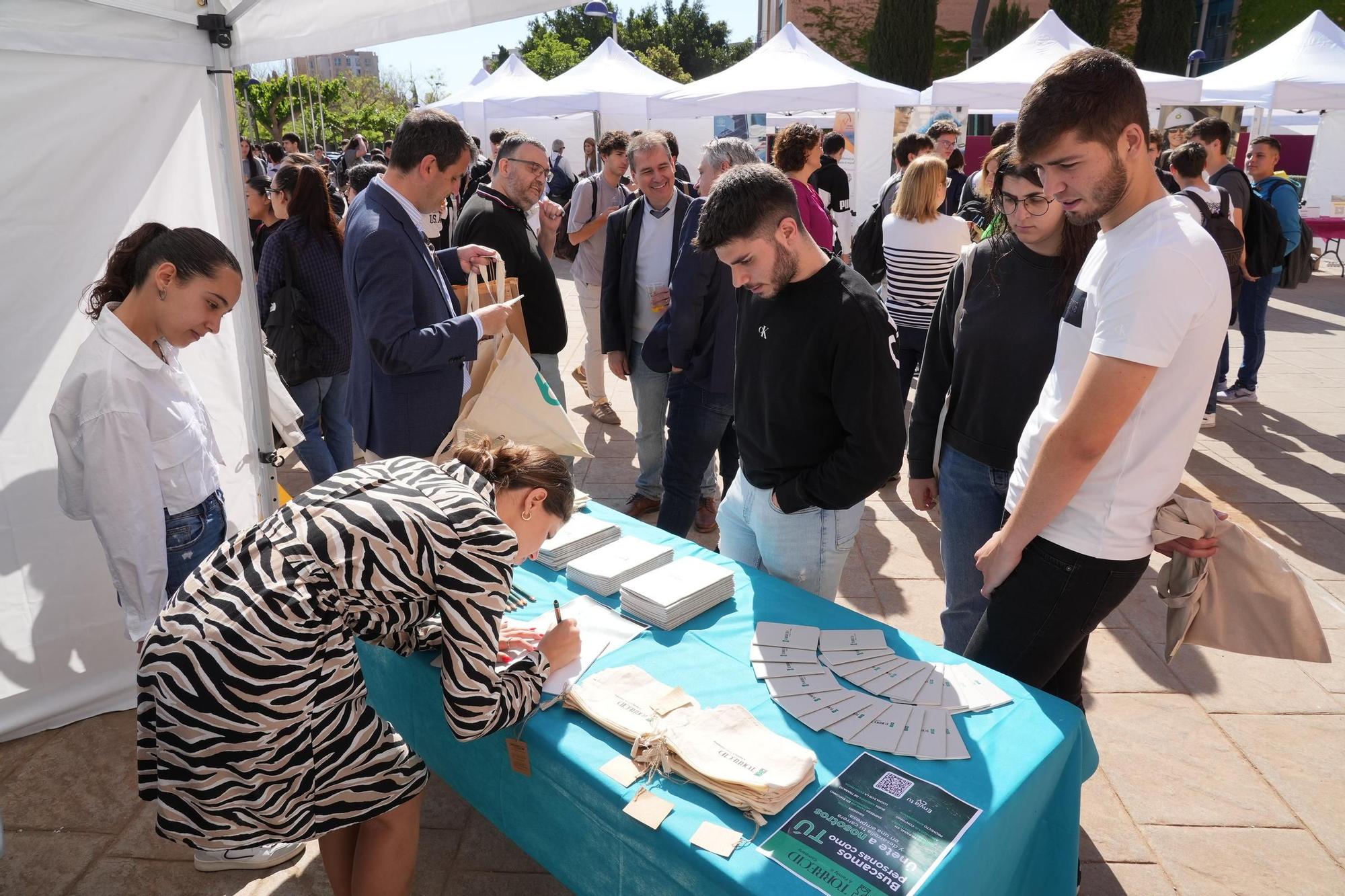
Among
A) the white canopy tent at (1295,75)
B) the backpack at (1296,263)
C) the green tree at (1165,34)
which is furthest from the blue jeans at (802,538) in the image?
the green tree at (1165,34)

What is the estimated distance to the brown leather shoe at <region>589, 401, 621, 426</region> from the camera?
5877 mm

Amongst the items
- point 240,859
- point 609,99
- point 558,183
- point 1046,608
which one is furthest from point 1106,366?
point 558,183

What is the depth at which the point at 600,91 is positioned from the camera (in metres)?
10.9

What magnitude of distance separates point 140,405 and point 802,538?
1736 millimetres

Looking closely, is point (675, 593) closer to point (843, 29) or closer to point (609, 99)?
point (609, 99)

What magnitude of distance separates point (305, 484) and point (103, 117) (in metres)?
2.66

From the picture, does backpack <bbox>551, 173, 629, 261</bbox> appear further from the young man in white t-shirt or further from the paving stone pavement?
the young man in white t-shirt

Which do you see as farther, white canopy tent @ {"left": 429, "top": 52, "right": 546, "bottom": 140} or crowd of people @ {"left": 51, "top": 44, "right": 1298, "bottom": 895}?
white canopy tent @ {"left": 429, "top": 52, "right": 546, "bottom": 140}

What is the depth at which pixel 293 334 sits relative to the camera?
3809 mm

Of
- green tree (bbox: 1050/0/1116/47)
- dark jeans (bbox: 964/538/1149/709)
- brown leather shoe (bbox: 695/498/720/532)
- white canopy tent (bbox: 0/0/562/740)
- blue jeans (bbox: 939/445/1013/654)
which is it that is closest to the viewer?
dark jeans (bbox: 964/538/1149/709)

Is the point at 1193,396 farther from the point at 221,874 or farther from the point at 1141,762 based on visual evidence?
the point at 221,874

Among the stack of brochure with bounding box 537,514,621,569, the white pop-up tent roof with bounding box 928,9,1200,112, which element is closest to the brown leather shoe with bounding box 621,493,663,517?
the stack of brochure with bounding box 537,514,621,569

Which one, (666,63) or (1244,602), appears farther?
(666,63)

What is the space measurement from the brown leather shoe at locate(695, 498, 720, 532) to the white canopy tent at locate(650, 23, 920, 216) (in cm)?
589
